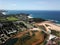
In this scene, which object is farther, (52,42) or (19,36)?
(52,42)

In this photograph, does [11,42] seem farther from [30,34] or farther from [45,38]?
[45,38]

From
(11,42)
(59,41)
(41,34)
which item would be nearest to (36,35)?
(41,34)

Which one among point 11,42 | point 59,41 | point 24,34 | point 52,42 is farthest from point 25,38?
point 59,41

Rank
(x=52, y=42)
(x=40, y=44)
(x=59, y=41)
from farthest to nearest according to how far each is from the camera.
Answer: (x=59, y=41)
(x=52, y=42)
(x=40, y=44)

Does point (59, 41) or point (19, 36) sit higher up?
point (19, 36)

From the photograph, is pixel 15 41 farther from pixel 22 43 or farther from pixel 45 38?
pixel 45 38

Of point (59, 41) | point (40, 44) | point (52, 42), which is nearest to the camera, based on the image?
point (40, 44)

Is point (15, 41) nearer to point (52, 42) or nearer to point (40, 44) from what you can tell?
point (40, 44)

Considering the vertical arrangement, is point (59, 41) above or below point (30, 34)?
below

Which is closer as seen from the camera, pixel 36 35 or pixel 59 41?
pixel 36 35
